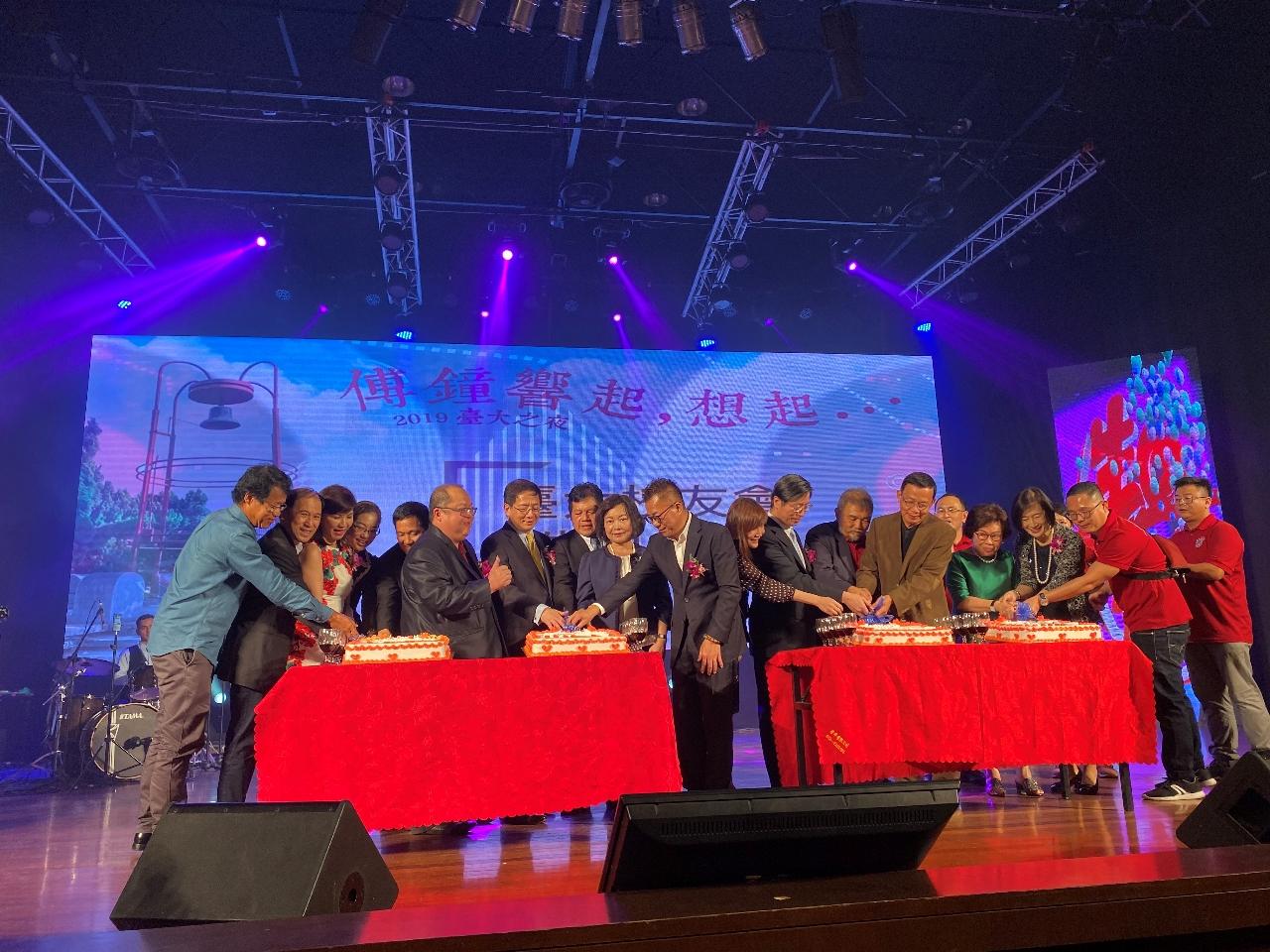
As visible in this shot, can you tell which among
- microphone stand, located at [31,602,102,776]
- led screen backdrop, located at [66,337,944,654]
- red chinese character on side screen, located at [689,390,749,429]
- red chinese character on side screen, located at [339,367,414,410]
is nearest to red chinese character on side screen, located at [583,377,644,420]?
led screen backdrop, located at [66,337,944,654]

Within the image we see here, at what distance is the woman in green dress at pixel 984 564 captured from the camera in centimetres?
459

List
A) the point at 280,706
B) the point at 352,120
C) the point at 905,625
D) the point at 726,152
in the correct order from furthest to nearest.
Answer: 1. the point at 726,152
2. the point at 352,120
3. the point at 905,625
4. the point at 280,706

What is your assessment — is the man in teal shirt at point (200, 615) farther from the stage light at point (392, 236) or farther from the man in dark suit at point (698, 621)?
the stage light at point (392, 236)

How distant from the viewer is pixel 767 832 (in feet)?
4.24

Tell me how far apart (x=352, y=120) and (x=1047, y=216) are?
19.7ft

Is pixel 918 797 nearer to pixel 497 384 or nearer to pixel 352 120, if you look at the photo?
pixel 352 120

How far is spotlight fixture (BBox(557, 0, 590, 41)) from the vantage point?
5262mm

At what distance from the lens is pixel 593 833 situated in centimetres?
374

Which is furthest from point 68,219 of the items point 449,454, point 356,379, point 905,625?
point 905,625

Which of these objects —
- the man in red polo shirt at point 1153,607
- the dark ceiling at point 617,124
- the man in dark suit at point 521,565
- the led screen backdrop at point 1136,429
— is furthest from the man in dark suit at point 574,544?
the led screen backdrop at point 1136,429

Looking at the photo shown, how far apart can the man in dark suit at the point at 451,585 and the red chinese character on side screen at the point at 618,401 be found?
442 cm

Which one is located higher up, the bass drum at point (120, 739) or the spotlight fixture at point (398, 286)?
the spotlight fixture at point (398, 286)

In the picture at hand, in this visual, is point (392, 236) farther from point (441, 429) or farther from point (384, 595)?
point (384, 595)

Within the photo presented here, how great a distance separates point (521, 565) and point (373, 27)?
11.5 feet
